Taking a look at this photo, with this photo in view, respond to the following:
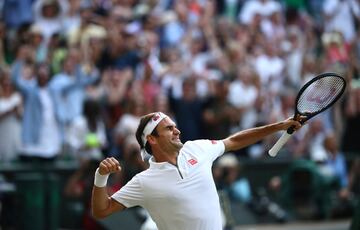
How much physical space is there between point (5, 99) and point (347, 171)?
5.36 meters

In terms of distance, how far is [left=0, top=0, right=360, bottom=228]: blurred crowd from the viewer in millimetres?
14852

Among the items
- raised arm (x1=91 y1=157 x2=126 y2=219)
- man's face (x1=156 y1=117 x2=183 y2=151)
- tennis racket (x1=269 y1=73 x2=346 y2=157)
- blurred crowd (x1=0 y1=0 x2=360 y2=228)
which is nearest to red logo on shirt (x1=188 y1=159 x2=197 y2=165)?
man's face (x1=156 y1=117 x2=183 y2=151)

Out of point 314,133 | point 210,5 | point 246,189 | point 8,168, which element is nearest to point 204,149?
point 8,168

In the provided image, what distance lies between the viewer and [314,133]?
16922 mm

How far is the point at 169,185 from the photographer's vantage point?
8008mm

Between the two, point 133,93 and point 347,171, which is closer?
point 133,93

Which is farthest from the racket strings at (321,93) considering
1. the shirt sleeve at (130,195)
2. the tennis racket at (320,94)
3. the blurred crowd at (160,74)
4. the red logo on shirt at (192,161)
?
the blurred crowd at (160,74)

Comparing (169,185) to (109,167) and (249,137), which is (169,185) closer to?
(109,167)

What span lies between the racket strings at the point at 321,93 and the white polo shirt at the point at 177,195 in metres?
0.93

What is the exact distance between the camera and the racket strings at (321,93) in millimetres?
8359

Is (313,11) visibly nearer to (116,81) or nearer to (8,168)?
(116,81)

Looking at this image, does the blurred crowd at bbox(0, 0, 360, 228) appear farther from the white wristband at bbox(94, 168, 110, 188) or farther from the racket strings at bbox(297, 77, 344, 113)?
the white wristband at bbox(94, 168, 110, 188)

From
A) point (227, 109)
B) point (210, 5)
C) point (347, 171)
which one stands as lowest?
point (347, 171)

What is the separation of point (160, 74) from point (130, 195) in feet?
27.4
